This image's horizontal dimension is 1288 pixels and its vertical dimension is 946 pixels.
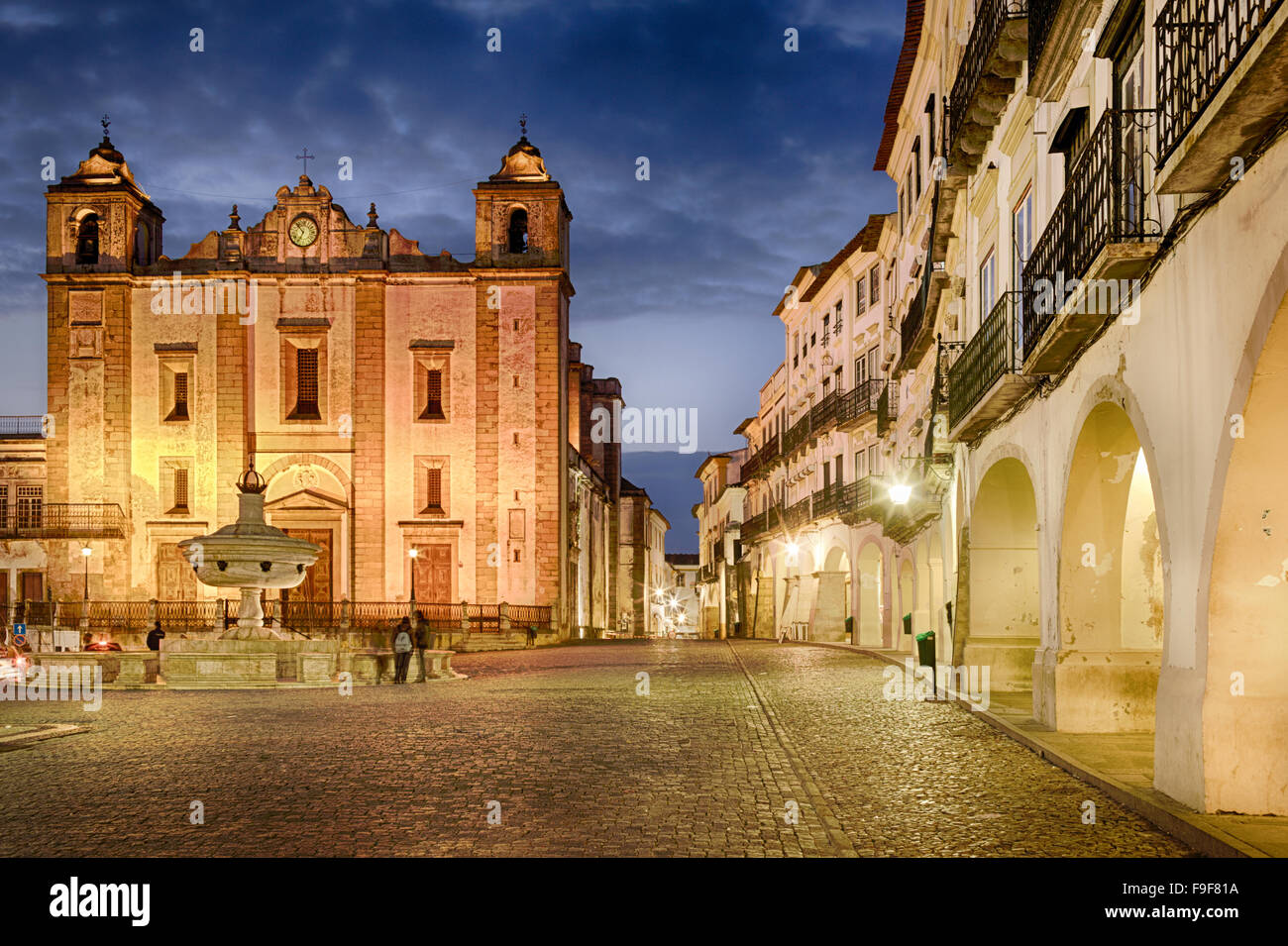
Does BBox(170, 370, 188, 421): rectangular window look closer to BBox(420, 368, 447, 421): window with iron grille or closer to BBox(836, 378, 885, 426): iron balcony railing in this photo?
BBox(420, 368, 447, 421): window with iron grille

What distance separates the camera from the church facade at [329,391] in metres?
42.4

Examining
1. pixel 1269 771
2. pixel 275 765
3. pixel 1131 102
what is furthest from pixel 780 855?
pixel 1131 102

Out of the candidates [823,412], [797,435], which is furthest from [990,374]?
[797,435]

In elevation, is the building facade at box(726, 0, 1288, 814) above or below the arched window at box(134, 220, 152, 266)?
below

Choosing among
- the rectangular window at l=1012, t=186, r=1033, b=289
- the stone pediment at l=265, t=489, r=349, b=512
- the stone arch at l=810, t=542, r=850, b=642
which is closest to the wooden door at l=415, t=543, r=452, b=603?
the stone pediment at l=265, t=489, r=349, b=512

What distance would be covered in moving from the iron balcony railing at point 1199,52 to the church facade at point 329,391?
116 ft

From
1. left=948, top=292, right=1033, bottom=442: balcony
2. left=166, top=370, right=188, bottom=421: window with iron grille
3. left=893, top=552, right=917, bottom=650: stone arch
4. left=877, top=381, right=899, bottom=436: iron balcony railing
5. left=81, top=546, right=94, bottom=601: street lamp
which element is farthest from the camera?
left=166, top=370, right=188, bottom=421: window with iron grille

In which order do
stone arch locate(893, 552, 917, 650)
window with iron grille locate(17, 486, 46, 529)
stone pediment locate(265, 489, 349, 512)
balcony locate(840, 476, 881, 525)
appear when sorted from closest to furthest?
stone arch locate(893, 552, 917, 650)
balcony locate(840, 476, 881, 525)
stone pediment locate(265, 489, 349, 512)
window with iron grille locate(17, 486, 46, 529)

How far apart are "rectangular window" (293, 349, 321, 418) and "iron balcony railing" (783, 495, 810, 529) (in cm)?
1803

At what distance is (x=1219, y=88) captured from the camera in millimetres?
6406

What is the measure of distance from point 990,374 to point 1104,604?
12.2ft

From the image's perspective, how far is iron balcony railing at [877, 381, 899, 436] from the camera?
31.8 meters

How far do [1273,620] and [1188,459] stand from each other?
1240mm

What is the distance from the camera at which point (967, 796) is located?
29.1 feet
